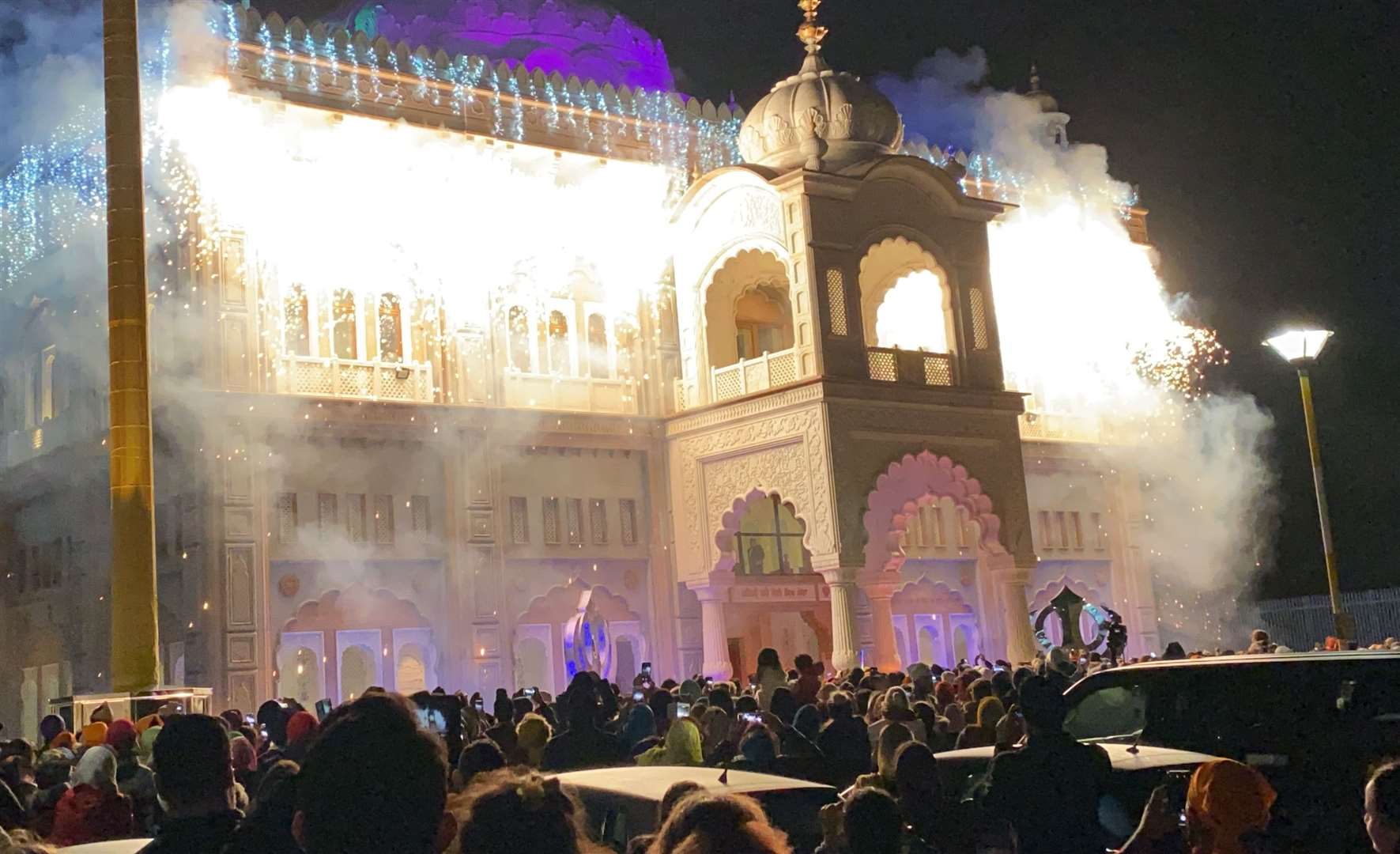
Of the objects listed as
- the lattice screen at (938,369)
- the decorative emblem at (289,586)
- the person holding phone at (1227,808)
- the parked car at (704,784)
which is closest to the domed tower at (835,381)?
the lattice screen at (938,369)

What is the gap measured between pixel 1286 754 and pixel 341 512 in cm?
1619

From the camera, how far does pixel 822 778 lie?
28.2 feet

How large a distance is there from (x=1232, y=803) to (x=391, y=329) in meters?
18.9

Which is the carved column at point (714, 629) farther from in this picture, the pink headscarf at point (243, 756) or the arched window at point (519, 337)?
the pink headscarf at point (243, 756)

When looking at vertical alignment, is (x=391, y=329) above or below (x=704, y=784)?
above

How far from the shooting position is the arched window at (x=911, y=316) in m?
26.1

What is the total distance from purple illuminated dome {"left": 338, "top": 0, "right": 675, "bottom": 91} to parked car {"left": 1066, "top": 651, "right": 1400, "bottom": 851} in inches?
786

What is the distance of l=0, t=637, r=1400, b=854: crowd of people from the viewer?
10.8 ft

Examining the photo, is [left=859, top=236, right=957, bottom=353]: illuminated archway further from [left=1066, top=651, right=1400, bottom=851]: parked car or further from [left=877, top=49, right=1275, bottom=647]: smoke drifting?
[left=1066, top=651, right=1400, bottom=851]: parked car

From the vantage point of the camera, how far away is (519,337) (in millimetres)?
23094

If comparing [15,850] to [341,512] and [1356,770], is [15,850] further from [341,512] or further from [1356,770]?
[341,512]

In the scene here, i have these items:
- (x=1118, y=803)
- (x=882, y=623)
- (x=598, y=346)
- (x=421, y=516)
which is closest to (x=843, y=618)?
(x=882, y=623)

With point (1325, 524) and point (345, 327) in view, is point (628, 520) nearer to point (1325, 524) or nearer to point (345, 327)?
point (345, 327)

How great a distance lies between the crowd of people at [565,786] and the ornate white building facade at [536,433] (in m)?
8.13
